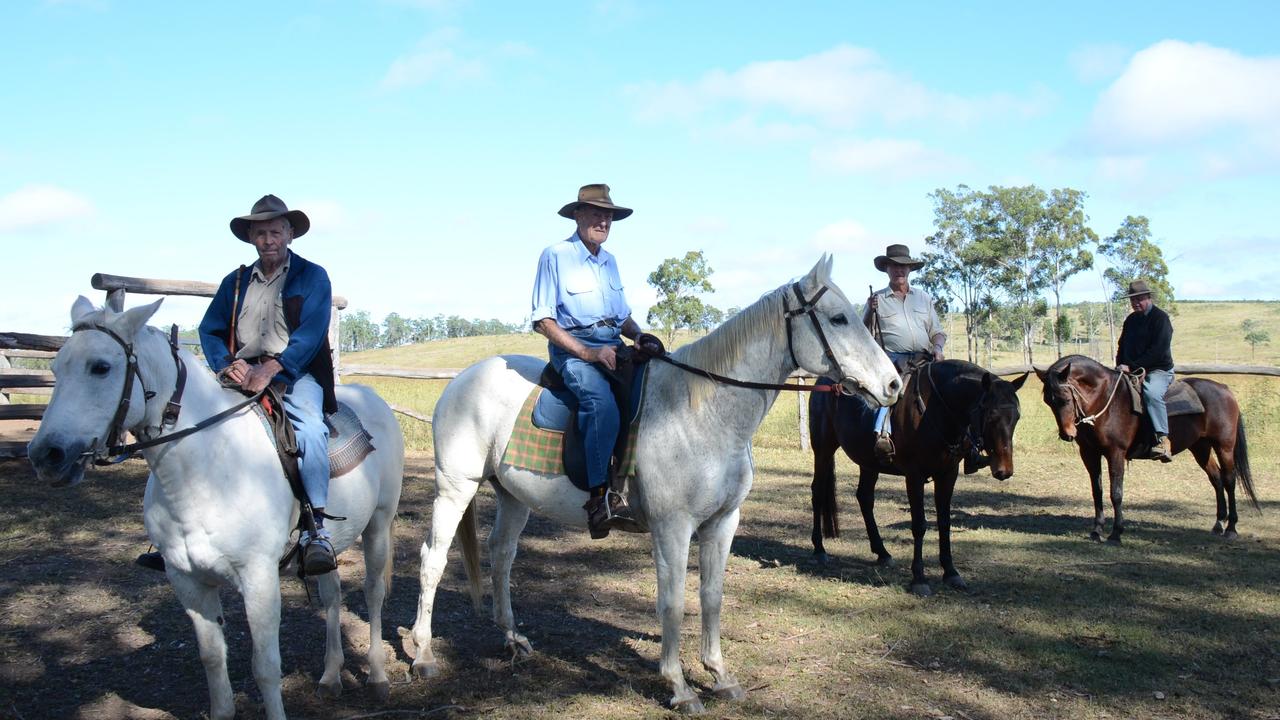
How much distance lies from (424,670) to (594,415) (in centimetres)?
194

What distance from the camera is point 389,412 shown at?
5.38 meters

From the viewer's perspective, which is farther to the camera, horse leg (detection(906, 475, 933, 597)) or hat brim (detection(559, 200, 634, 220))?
horse leg (detection(906, 475, 933, 597))

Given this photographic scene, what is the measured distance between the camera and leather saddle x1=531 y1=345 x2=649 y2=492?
492cm

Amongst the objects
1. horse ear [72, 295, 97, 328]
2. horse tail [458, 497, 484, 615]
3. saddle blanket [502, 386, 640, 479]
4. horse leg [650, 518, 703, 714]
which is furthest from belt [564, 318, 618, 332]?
horse ear [72, 295, 97, 328]

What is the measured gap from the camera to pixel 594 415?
15.9ft

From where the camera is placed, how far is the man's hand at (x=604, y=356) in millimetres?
4938

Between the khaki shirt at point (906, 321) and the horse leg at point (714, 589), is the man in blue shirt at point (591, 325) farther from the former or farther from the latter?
the khaki shirt at point (906, 321)

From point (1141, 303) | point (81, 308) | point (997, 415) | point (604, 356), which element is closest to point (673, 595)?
point (604, 356)

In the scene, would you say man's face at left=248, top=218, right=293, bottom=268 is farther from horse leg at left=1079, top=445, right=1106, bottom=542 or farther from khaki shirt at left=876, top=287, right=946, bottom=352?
horse leg at left=1079, top=445, right=1106, bottom=542

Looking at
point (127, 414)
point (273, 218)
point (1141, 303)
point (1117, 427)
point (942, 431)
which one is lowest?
point (1117, 427)

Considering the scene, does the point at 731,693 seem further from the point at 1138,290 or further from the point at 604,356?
the point at 1138,290

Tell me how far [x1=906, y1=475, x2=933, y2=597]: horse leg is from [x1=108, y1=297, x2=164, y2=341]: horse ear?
5.99m

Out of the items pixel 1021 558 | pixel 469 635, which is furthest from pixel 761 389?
pixel 1021 558

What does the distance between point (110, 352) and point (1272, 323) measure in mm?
126698
